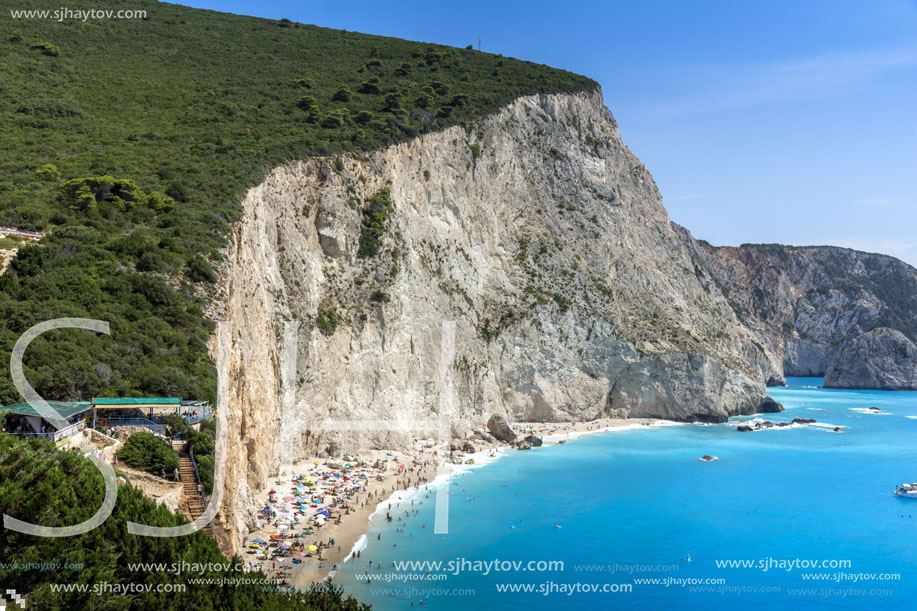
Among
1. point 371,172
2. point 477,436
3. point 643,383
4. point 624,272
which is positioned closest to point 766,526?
point 477,436

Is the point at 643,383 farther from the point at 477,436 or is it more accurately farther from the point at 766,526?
the point at 766,526

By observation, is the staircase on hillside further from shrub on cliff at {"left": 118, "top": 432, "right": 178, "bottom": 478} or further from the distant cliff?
the distant cliff

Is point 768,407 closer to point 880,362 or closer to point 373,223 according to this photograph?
point 880,362

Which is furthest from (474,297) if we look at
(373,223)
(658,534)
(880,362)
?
(880,362)

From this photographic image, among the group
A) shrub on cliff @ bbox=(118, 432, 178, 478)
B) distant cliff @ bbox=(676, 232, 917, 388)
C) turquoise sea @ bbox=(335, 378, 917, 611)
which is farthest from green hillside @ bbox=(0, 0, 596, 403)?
distant cliff @ bbox=(676, 232, 917, 388)

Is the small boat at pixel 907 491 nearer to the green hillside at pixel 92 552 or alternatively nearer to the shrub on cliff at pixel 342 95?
the green hillside at pixel 92 552
